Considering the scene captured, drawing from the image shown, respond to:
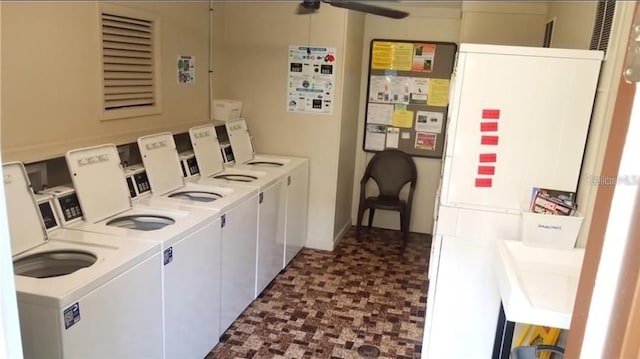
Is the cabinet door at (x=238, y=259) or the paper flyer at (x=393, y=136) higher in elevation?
the paper flyer at (x=393, y=136)

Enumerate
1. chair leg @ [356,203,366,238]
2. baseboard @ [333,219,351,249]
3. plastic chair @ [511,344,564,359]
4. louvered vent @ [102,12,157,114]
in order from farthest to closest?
chair leg @ [356,203,366,238] → baseboard @ [333,219,351,249] → louvered vent @ [102,12,157,114] → plastic chair @ [511,344,564,359]

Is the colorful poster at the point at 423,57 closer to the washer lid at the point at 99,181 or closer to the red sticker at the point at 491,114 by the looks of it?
the red sticker at the point at 491,114

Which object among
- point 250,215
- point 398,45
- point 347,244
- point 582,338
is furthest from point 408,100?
point 582,338

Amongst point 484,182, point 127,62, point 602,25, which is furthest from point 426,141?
point 127,62

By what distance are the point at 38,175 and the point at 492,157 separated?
2327 mm

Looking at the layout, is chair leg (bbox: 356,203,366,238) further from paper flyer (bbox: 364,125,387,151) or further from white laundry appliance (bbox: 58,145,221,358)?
white laundry appliance (bbox: 58,145,221,358)

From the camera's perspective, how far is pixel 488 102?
2.29 metres

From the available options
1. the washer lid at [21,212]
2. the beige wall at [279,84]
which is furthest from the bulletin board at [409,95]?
the washer lid at [21,212]

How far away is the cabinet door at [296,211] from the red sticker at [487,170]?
6.05 ft

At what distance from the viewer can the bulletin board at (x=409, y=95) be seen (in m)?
4.80

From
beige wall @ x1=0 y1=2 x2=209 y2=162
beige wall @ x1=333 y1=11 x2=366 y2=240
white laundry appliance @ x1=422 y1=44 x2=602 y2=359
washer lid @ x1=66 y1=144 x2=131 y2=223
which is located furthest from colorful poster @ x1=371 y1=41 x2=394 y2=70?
washer lid @ x1=66 y1=144 x2=131 y2=223

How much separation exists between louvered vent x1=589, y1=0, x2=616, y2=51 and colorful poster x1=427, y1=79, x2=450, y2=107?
2.50 metres

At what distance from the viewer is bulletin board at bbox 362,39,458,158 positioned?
480cm

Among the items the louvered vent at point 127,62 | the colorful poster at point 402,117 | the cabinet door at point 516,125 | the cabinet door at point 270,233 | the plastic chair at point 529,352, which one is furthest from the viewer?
the colorful poster at point 402,117
